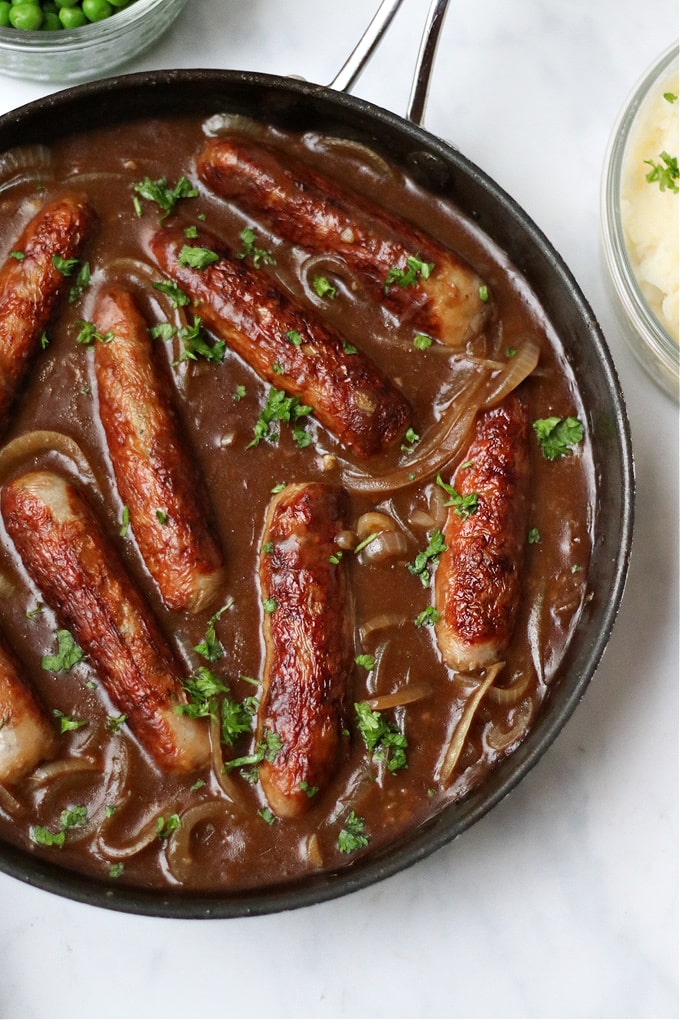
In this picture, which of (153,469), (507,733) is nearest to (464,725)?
(507,733)

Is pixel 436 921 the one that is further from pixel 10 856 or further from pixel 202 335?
pixel 202 335

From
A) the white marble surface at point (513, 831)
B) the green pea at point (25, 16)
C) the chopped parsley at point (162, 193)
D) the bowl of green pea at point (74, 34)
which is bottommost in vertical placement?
the white marble surface at point (513, 831)

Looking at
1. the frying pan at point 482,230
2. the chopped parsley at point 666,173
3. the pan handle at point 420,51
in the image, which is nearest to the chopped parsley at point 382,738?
the frying pan at point 482,230

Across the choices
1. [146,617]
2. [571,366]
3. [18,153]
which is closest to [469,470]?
[571,366]

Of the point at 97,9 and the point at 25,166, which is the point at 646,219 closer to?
the point at 97,9

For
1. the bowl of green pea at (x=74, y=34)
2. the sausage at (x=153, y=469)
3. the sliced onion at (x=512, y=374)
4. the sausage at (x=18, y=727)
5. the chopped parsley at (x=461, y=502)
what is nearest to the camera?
the sausage at (x=18, y=727)

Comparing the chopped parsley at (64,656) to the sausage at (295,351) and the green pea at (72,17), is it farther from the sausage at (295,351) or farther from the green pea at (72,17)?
the green pea at (72,17)

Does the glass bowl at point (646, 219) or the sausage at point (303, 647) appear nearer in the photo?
the sausage at point (303, 647)
